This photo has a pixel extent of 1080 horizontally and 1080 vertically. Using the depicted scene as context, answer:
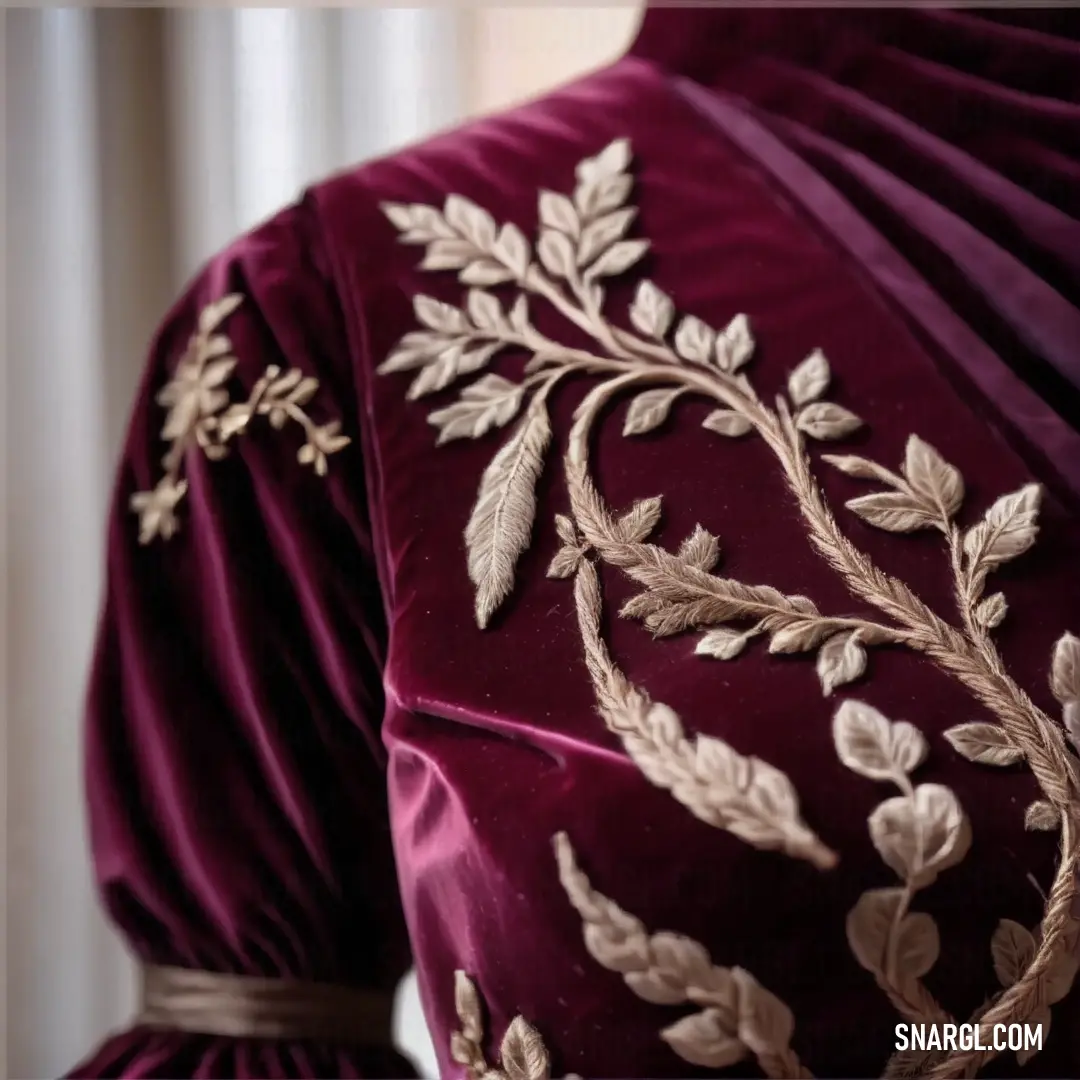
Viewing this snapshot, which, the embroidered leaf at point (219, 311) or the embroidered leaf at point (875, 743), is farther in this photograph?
the embroidered leaf at point (219, 311)

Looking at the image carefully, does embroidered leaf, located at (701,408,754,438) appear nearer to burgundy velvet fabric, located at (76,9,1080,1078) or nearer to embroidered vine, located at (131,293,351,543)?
burgundy velvet fabric, located at (76,9,1080,1078)

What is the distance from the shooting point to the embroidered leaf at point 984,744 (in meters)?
0.27

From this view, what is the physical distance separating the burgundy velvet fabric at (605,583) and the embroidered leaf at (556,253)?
15 millimetres

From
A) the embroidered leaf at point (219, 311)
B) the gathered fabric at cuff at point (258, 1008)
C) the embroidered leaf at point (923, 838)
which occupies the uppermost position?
the embroidered leaf at point (219, 311)

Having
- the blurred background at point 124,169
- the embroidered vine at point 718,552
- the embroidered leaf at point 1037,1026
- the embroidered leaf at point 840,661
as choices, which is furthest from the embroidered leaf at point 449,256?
the embroidered leaf at point 1037,1026

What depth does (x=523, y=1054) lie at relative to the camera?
0.93ft

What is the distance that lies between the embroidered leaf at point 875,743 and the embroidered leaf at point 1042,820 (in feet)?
0.11

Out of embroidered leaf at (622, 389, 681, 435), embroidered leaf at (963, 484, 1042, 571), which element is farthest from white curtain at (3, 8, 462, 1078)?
embroidered leaf at (963, 484, 1042, 571)

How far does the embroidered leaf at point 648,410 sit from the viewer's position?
0.34 meters

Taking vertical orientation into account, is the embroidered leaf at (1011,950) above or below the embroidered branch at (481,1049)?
above

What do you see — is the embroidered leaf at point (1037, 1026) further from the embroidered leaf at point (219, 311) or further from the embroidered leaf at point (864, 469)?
the embroidered leaf at point (219, 311)

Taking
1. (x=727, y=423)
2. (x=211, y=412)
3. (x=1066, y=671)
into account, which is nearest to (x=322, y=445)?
(x=211, y=412)

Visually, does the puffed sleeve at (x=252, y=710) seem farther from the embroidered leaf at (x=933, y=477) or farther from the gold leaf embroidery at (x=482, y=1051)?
the embroidered leaf at (x=933, y=477)

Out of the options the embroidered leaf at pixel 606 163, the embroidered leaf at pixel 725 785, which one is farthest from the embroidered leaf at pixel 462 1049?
the embroidered leaf at pixel 606 163
